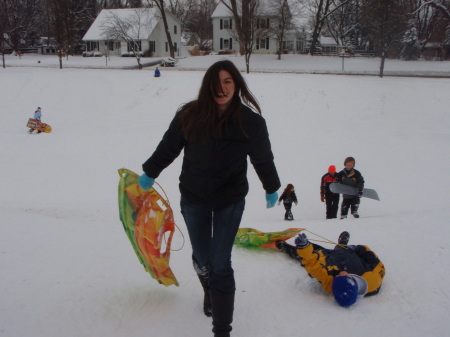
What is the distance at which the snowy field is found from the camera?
3.24 m

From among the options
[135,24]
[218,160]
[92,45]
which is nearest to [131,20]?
[135,24]

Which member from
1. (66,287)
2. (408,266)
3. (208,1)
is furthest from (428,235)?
(208,1)

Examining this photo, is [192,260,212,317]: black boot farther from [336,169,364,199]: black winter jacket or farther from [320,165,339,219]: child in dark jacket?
[320,165,339,219]: child in dark jacket

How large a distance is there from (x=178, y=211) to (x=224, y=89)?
703 cm

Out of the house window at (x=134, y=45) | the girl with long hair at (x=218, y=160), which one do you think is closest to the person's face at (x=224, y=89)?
the girl with long hair at (x=218, y=160)

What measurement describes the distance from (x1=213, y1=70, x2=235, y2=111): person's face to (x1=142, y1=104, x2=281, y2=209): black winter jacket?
14cm

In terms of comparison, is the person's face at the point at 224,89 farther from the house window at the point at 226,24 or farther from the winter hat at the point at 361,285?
the house window at the point at 226,24

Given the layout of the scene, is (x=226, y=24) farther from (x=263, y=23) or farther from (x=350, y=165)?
(x=350, y=165)

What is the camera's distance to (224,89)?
2.63 meters

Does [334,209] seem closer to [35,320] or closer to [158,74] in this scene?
[35,320]

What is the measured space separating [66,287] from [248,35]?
30.5 m

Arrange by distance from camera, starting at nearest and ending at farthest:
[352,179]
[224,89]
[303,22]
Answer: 1. [224,89]
2. [352,179]
3. [303,22]

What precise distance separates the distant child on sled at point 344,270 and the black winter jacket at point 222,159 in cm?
120

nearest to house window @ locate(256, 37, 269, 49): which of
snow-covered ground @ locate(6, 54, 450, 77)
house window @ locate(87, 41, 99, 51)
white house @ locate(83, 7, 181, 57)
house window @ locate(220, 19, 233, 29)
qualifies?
house window @ locate(220, 19, 233, 29)
